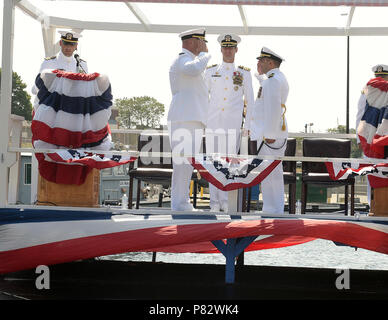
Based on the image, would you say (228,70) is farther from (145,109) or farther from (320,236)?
(145,109)

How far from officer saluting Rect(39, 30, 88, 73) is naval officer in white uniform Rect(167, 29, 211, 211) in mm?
1260

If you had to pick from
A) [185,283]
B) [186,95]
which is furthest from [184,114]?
[185,283]

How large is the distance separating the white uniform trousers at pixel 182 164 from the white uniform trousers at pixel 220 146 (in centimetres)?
89

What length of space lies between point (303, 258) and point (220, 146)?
2.11m

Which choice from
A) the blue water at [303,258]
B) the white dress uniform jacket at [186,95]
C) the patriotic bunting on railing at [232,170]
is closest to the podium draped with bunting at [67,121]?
the white dress uniform jacket at [186,95]

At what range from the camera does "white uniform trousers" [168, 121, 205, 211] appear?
577 centimetres

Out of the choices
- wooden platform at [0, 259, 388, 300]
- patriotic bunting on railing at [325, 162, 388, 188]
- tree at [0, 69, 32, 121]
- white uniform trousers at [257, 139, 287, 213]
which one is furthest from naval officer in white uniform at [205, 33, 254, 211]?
tree at [0, 69, 32, 121]

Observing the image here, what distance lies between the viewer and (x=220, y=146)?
272 inches

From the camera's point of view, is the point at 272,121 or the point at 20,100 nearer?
the point at 272,121

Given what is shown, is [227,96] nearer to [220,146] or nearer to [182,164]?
[220,146]

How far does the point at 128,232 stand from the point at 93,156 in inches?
32.0

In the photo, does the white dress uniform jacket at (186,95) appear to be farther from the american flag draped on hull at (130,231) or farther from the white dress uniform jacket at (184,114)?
the american flag draped on hull at (130,231)

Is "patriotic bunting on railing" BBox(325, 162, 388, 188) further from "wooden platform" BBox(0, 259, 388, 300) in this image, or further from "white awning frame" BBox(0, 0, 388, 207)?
"white awning frame" BBox(0, 0, 388, 207)
